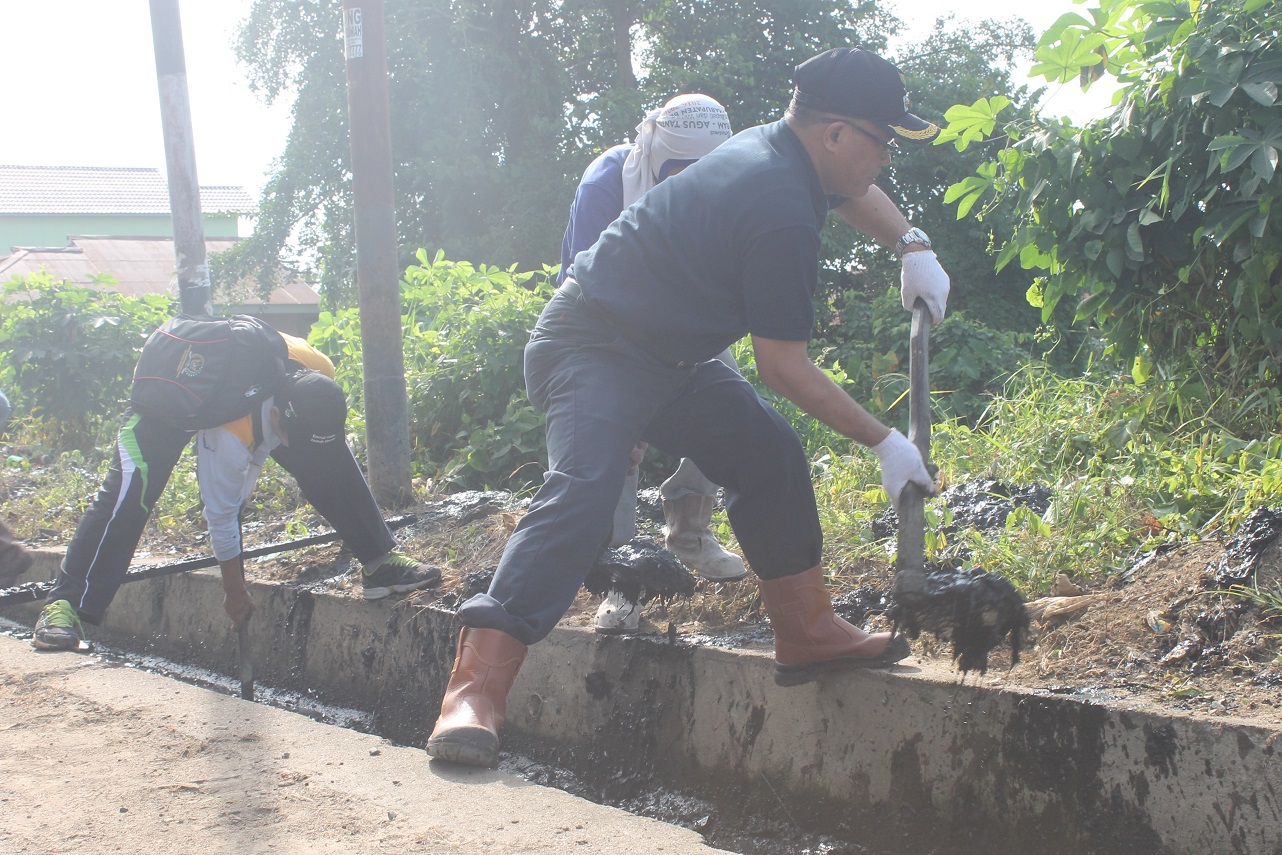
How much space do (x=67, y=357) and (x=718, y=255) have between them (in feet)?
28.3

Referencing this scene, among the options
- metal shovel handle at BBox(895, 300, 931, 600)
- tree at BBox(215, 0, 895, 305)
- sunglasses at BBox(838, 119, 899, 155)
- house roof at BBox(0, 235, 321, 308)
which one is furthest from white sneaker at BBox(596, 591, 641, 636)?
house roof at BBox(0, 235, 321, 308)

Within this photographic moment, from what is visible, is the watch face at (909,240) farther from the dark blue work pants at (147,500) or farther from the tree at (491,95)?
the tree at (491,95)

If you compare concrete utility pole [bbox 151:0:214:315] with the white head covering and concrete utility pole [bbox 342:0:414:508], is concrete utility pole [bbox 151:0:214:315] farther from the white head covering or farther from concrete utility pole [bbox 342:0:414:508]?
the white head covering

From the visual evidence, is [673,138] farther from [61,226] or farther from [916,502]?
[61,226]

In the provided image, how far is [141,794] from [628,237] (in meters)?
1.85

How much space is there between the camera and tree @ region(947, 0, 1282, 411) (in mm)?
3434

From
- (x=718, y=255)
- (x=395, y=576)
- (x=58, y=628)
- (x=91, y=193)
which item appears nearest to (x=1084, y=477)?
(x=718, y=255)

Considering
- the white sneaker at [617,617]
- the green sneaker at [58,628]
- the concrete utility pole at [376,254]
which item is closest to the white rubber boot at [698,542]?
the white sneaker at [617,617]

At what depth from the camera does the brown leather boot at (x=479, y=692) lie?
96.7 inches

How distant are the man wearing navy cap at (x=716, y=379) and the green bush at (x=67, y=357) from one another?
7.99 metres

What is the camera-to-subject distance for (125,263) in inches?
1164

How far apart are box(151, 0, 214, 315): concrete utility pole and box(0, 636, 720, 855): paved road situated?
3.58 metres

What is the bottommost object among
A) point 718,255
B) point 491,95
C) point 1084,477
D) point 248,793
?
point 248,793

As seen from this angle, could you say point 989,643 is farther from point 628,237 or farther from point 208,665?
point 208,665
